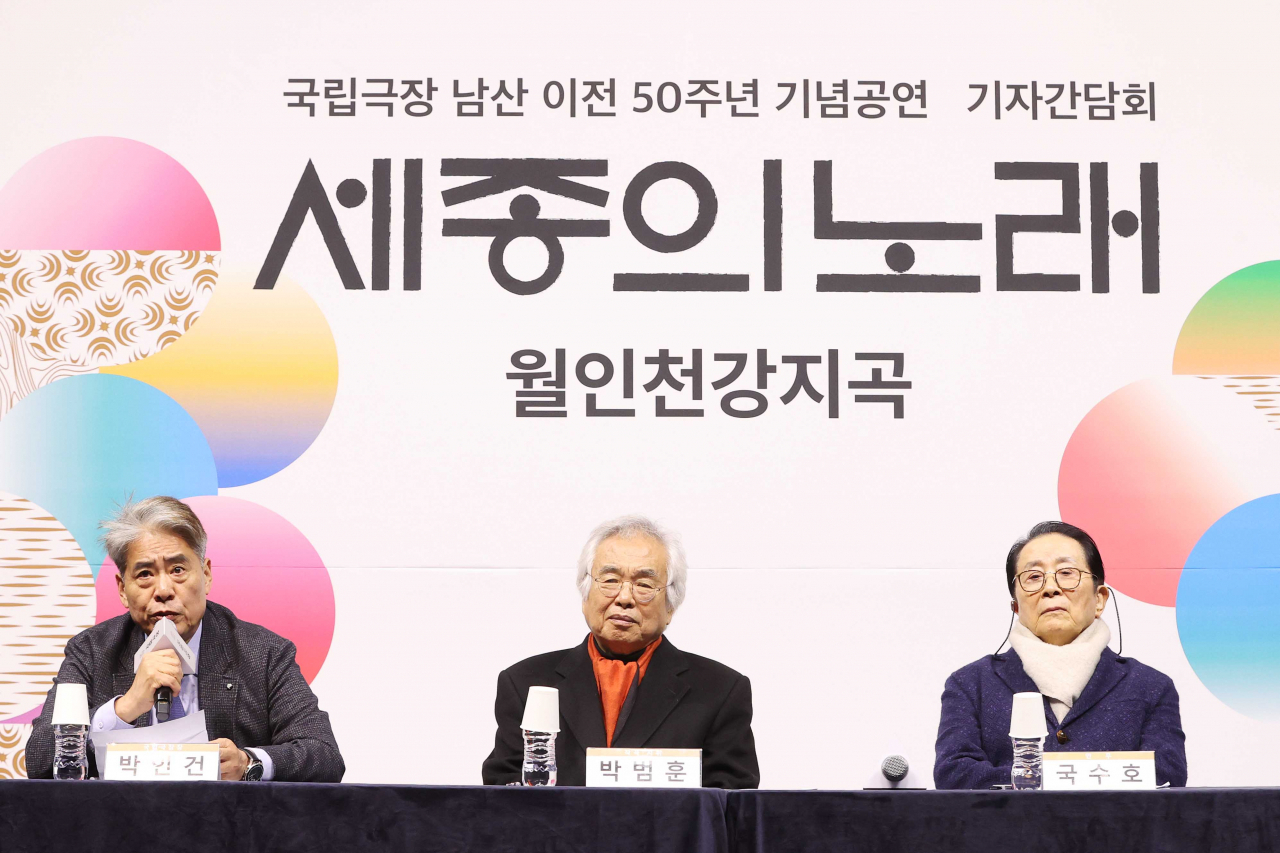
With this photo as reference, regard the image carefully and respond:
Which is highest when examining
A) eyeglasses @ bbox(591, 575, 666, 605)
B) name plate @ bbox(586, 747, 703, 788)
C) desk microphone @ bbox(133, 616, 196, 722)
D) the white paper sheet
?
eyeglasses @ bbox(591, 575, 666, 605)

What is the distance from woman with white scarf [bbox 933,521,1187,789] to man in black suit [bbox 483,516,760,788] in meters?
0.43

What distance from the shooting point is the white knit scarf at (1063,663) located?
2.64 m

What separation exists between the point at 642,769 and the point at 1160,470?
2053mm

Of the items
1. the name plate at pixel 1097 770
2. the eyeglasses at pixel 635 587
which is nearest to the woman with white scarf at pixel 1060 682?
the name plate at pixel 1097 770

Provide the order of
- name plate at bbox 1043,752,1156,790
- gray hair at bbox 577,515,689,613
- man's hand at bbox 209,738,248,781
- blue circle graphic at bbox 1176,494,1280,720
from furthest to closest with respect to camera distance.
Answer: blue circle graphic at bbox 1176,494,1280,720
gray hair at bbox 577,515,689,613
man's hand at bbox 209,738,248,781
name plate at bbox 1043,752,1156,790

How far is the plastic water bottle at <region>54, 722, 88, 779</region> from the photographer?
2.10 meters

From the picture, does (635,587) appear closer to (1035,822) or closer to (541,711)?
(541,711)

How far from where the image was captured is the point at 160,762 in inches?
78.0

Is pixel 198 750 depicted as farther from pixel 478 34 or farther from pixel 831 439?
pixel 478 34

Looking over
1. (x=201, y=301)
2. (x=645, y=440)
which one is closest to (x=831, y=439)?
(x=645, y=440)

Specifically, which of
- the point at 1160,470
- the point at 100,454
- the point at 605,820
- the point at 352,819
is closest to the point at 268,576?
the point at 100,454

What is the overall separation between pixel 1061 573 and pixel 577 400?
4.43 feet

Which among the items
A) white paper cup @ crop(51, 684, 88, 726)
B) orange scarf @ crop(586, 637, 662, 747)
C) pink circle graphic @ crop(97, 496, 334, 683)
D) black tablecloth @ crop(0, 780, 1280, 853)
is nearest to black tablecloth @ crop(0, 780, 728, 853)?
black tablecloth @ crop(0, 780, 1280, 853)

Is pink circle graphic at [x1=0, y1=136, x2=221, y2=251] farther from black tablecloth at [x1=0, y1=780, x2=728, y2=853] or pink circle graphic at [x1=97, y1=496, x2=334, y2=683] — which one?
black tablecloth at [x1=0, y1=780, x2=728, y2=853]
